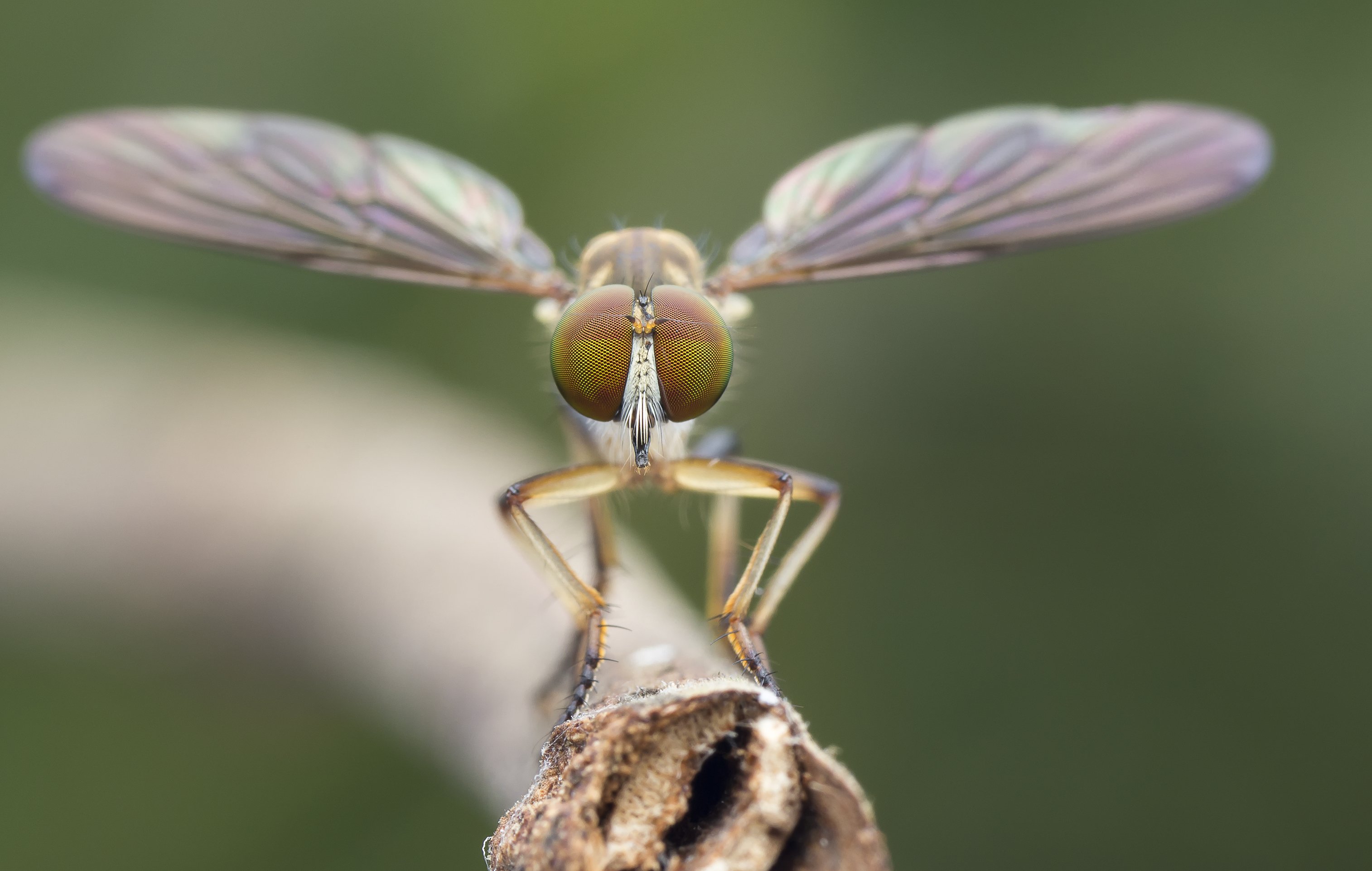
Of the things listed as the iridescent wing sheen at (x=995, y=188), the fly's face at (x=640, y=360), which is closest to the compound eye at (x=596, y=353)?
→ the fly's face at (x=640, y=360)

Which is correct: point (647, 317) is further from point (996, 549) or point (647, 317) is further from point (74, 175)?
point (996, 549)

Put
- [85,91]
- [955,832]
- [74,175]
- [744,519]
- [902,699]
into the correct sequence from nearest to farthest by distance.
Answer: [74,175] < [744,519] < [955,832] < [902,699] < [85,91]

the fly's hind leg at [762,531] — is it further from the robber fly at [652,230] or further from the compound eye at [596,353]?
the compound eye at [596,353]

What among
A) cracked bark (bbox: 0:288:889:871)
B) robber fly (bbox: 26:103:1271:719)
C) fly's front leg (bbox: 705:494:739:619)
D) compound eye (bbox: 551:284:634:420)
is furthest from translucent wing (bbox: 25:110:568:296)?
cracked bark (bbox: 0:288:889:871)

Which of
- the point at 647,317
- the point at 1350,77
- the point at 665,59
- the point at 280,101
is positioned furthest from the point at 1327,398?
the point at 280,101

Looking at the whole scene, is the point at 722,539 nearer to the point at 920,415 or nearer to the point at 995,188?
the point at 995,188

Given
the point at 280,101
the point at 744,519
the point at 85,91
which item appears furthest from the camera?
the point at 280,101

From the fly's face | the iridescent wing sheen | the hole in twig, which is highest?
the iridescent wing sheen

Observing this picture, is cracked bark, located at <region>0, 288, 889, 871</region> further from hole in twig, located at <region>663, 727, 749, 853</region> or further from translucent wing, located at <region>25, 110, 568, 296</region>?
translucent wing, located at <region>25, 110, 568, 296</region>
